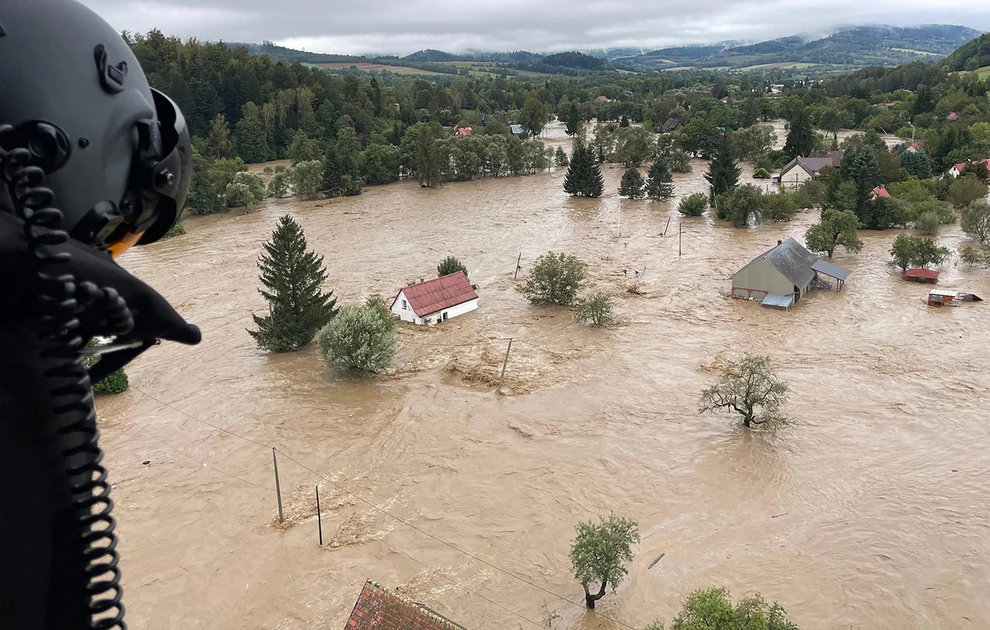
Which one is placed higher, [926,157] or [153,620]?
[153,620]

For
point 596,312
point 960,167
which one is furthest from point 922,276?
point 960,167

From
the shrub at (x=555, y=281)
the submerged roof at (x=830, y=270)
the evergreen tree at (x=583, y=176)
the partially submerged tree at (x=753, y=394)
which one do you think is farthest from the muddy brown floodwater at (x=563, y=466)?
the evergreen tree at (x=583, y=176)

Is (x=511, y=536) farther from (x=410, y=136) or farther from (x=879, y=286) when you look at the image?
(x=410, y=136)

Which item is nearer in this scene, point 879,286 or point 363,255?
point 879,286

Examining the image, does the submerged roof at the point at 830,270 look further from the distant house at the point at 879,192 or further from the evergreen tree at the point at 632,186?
the evergreen tree at the point at 632,186

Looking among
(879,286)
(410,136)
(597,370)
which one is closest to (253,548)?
(597,370)

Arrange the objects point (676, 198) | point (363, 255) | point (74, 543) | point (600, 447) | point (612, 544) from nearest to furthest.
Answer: point (74, 543) → point (612, 544) → point (600, 447) → point (363, 255) → point (676, 198)

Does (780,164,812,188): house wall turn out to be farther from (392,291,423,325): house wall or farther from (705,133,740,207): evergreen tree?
(392,291,423,325): house wall
